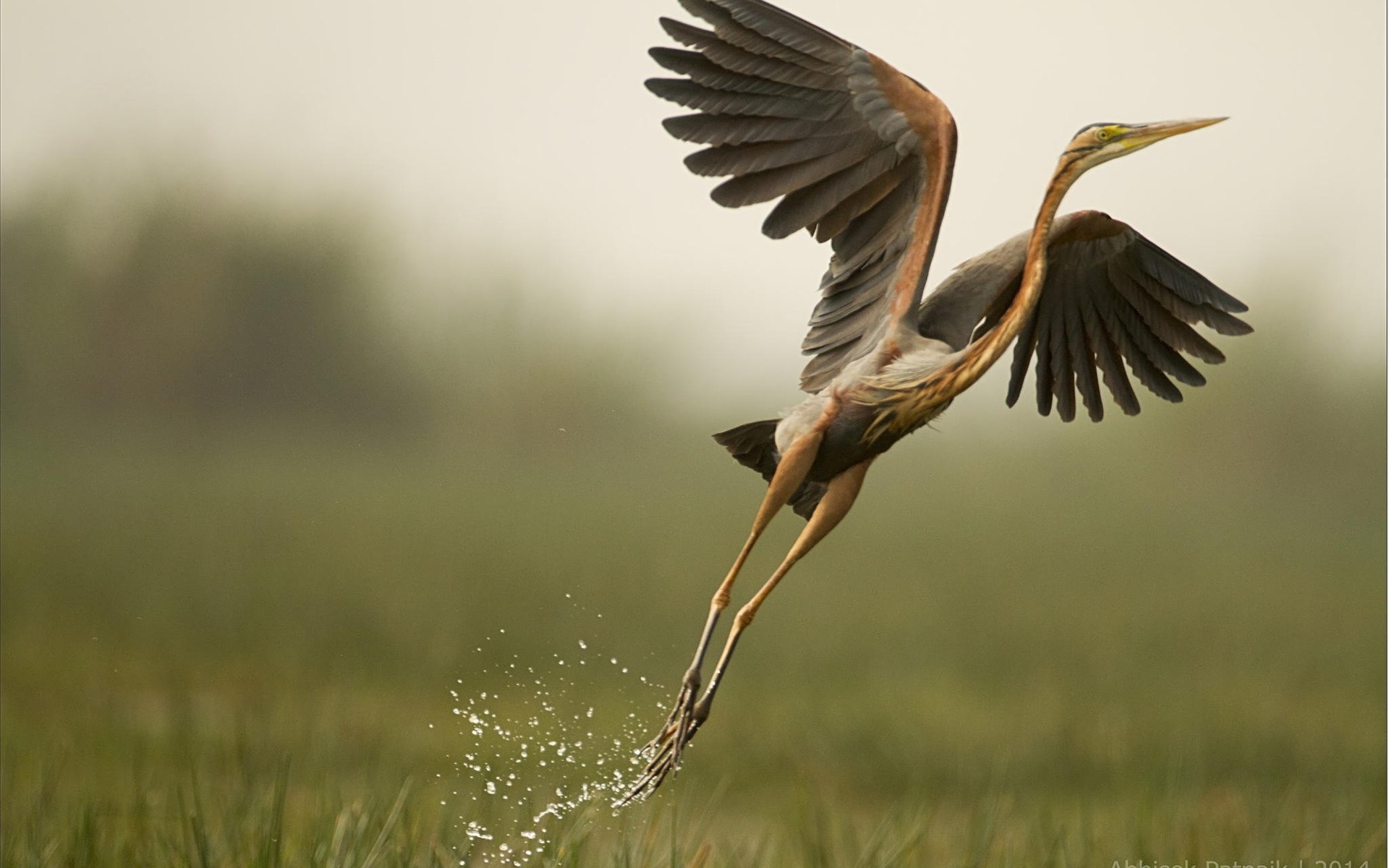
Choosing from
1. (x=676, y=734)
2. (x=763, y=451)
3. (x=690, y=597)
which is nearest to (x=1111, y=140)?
(x=763, y=451)

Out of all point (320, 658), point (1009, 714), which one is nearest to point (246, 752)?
point (320, 658)

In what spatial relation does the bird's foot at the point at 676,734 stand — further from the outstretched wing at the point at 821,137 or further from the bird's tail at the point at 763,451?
the outstretched wing at the point at 821,137

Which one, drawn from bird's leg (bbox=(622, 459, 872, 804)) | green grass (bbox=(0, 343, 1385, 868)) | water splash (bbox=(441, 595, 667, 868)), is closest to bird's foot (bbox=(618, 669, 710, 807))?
bird's leg (bbox=(622, 459, 872, 804))

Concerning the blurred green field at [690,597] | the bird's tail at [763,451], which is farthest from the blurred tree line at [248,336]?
the bird's tail at [763,451]

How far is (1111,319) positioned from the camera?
1571 mm

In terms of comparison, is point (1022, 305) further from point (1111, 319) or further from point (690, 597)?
point (690, 597)

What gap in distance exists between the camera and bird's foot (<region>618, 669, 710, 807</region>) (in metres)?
1.32

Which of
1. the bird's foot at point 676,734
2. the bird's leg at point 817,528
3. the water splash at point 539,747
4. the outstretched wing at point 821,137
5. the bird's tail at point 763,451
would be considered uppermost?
the outstretched wing at point 821,137

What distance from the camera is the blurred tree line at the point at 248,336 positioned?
7.57 feet

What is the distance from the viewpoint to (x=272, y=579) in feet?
7.73

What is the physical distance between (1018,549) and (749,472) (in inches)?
27.1

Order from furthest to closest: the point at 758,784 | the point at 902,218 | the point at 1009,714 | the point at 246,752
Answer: the point at 1009,714
the point at 758,784
the point at 246,752
the point at 902,218

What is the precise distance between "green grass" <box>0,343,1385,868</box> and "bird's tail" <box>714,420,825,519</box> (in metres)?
0.46

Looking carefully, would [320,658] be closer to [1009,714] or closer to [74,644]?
[74,644]
